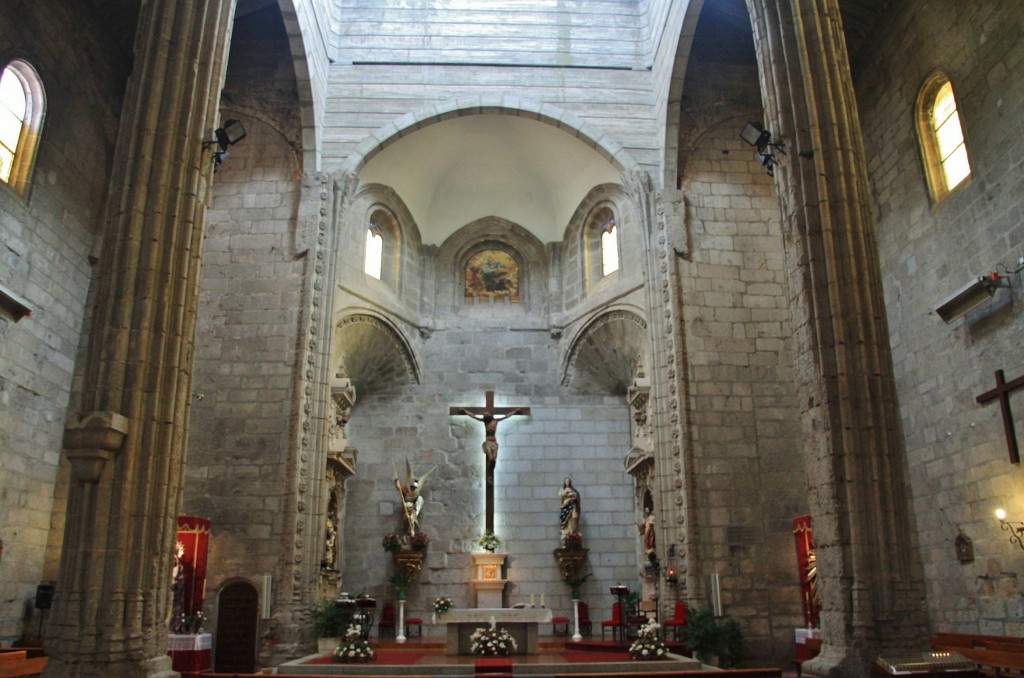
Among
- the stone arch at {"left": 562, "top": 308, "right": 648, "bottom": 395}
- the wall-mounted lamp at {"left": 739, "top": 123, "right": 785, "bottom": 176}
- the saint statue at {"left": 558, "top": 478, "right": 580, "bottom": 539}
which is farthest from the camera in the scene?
the stone arch at {"left": 562, "top": 308, "right": 648, "bottom": 395}

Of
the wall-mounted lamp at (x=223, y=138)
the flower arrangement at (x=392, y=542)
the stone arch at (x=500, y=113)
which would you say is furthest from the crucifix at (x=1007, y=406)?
the flower arrangement at (x=392, y=542)

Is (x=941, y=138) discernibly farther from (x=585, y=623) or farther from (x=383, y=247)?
(x=383, y=247)

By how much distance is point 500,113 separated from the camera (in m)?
18.5

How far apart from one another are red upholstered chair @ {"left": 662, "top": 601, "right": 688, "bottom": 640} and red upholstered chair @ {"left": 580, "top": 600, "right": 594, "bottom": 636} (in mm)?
2765

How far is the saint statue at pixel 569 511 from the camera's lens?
18.3 m

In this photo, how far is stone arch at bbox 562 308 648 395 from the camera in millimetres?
18734

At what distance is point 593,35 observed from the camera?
63.1ft

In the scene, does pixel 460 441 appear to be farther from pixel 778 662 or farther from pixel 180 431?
pixel 180 431

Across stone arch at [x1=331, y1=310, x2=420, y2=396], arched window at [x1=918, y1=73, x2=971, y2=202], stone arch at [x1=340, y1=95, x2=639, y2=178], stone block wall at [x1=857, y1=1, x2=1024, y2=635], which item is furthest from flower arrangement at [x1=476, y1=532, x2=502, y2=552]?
arched window at [x1=918, y1=73, x2=971, y2=202]

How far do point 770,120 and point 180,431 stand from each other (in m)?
7.60

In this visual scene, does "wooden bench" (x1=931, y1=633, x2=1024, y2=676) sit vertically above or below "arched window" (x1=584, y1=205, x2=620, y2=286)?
below

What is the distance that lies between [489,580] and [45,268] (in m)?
9.89

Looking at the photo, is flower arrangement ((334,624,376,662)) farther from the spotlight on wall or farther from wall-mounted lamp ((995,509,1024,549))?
the spotlight on wall

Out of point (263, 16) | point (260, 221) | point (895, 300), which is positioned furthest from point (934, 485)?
point (263, 16)
